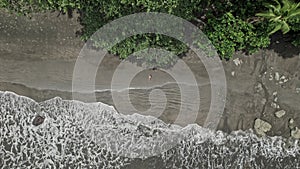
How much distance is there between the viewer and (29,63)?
6762 mm

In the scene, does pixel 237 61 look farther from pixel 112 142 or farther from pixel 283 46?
pixel 112 142

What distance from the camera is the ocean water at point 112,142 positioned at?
688cm

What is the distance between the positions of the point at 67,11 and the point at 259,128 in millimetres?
3804

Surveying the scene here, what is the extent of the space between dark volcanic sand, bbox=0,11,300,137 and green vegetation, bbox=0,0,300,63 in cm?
37

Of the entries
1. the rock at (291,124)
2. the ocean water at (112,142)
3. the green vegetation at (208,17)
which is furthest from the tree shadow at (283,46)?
the ocean water at (112,142)

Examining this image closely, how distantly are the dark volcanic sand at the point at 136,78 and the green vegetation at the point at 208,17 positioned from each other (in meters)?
0.37

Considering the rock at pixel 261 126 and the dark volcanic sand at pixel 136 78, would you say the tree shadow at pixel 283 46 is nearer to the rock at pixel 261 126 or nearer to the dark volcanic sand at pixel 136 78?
the dark volcanic sand at pixel 136 78

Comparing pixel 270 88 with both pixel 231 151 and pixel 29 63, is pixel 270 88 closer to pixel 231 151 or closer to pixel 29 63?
pixel 231 151

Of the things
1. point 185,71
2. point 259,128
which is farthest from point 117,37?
point 259,128

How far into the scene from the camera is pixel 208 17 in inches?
245

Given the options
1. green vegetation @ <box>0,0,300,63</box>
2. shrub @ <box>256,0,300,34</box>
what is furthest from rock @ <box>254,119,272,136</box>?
shrub @ <box>256,0,300,34</box>

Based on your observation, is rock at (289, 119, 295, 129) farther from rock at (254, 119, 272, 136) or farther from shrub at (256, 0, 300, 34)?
shrub at (256, 0, 300, 34)

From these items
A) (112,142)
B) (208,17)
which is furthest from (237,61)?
(112,142)

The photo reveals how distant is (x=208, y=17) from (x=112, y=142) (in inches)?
107
